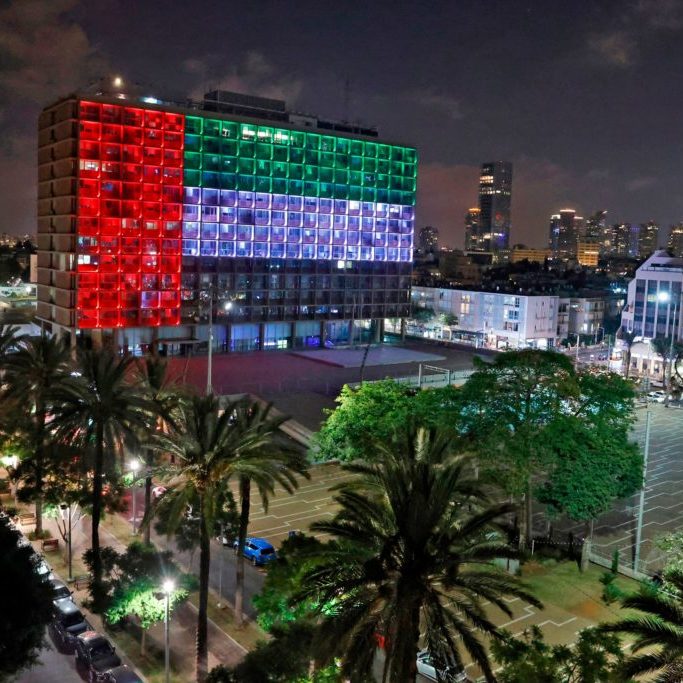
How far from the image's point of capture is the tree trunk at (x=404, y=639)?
15.8m

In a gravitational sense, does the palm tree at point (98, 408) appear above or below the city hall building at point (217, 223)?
below

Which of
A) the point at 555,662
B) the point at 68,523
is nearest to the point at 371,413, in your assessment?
the point at 68,523

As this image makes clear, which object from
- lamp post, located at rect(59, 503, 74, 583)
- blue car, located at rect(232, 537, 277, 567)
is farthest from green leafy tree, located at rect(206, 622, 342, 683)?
lamp post, located at rect(59, 503, 74, 583)

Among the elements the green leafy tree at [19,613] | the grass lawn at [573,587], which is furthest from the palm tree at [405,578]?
the grass lawn at [573,587]

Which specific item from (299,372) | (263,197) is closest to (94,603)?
(299,372)

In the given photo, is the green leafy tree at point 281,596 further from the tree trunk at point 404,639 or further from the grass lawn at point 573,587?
the grass lawn at point 573,587

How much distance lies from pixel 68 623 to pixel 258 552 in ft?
31.7

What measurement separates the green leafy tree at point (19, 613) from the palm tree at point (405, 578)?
8.42 metres

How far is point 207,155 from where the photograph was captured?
84.7 metres

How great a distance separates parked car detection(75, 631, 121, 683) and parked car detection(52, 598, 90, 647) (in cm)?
61

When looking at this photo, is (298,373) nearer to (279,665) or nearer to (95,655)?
(95,655)

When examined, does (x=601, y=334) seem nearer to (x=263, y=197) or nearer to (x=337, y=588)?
(x=263, y=197)

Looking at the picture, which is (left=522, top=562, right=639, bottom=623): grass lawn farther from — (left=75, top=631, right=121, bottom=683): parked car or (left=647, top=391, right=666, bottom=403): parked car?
(left=647, top=391, right=666, bottom=403): parked car

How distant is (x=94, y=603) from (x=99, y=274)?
186ft
